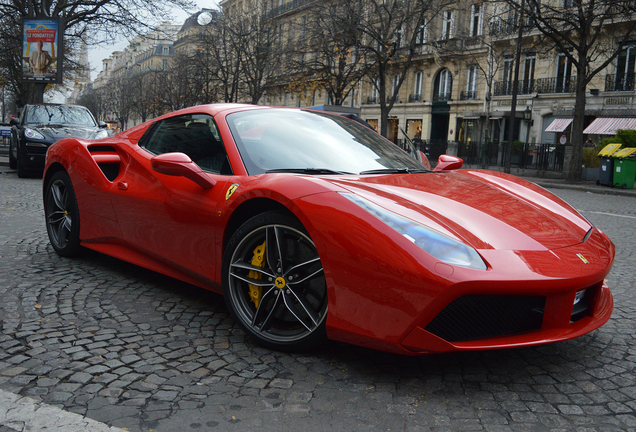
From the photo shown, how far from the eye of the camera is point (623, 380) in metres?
2.40

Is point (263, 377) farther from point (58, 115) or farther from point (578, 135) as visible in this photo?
point (578, 135)

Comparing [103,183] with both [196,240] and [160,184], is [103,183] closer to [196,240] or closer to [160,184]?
[160,184]

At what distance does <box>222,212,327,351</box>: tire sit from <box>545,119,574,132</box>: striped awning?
30.3 meters

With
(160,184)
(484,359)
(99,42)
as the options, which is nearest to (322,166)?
(160,184)

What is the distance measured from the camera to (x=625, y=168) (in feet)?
56.1

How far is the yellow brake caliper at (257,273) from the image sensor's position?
271 centimetres

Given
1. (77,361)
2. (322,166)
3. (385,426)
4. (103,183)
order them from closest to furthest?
1. (385,426)
2. (77,361)
3. (322,166)
4. (103,183)

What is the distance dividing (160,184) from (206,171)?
0.34 meters

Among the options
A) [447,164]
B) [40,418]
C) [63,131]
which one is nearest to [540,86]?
[63,131]

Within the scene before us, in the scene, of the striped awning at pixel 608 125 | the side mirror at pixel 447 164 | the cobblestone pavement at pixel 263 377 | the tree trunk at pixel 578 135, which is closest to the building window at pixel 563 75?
the striped awning at pixel 608 125

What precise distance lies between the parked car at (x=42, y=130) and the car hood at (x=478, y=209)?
1010cm

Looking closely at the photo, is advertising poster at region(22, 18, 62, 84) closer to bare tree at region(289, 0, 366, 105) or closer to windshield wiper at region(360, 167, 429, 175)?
bare tree at region(289, 0, 366, 105)

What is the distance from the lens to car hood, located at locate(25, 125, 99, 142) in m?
11.6

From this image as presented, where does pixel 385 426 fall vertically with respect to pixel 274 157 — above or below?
below
